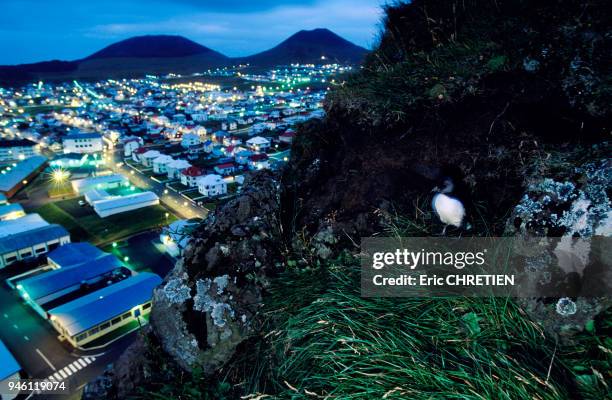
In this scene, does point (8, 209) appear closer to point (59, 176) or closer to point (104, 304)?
point (59, 176)

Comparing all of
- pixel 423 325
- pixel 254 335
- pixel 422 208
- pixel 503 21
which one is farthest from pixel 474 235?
pixel 503 21

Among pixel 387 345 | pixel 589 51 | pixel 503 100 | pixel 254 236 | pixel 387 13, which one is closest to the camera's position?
pixel 387 345

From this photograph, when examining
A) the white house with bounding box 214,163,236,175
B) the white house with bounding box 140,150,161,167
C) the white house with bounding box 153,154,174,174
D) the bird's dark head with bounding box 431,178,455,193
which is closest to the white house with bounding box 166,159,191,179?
the white house with bounding box 153,154,174,174

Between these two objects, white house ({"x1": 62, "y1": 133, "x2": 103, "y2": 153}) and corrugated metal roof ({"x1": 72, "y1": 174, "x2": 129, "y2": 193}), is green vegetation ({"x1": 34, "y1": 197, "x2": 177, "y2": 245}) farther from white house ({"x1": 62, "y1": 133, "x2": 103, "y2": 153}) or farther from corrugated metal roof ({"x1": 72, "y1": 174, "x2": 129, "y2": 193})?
white house ({"x1": 62, "y1": 133, "x2": 103, "y2": 153})

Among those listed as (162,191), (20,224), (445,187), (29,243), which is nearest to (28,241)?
(29,243)

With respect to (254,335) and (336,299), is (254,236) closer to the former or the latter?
(254,335)
